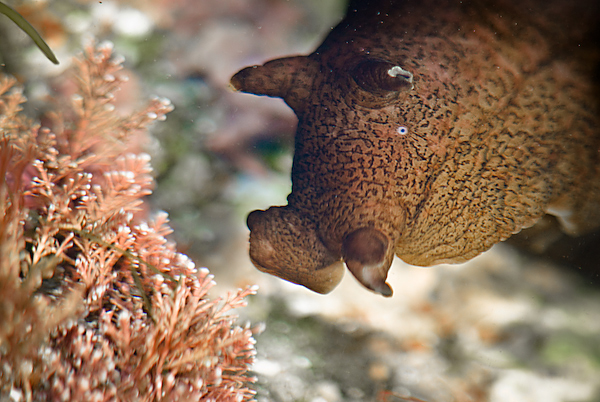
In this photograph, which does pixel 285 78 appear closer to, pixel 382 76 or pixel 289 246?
pixel 382 76

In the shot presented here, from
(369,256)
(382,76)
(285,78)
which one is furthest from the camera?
(285,78)

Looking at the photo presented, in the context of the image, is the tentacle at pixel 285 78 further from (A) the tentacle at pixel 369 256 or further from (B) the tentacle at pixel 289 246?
(A) the tentacle at pixel 369 256

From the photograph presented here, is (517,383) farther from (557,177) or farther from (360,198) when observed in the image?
(360,198)

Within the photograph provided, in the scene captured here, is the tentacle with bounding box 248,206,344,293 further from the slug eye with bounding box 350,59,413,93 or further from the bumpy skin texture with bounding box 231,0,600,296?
the slug eye with bounding box 350,59,413,93

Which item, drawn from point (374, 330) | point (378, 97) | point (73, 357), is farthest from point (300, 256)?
point (73, 357)

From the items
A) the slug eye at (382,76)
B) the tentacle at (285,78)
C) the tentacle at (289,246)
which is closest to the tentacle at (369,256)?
the tentacle at (289,246)

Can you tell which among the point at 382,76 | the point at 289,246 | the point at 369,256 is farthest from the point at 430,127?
the point at 289,246

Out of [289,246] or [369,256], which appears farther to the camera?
[289,246]

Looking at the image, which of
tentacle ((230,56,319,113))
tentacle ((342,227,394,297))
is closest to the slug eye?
tentacle ((230,56,319,113))
